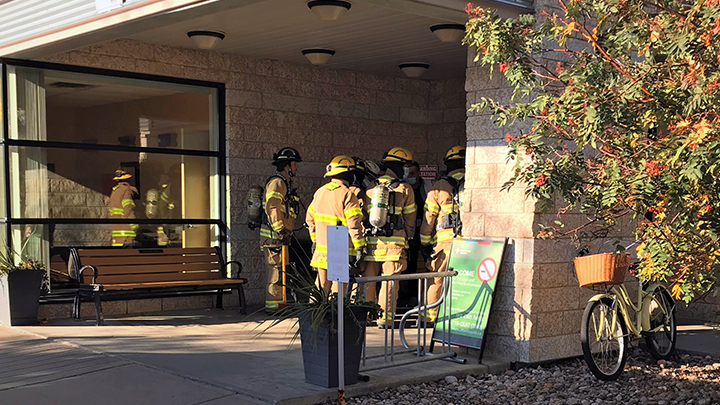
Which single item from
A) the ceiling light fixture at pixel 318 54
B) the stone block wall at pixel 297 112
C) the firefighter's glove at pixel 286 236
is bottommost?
the firefighter's glove at pixel 286 236

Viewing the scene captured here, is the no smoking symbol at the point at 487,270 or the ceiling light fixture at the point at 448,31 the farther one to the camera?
the ceiling light fixture at the point at 448,31

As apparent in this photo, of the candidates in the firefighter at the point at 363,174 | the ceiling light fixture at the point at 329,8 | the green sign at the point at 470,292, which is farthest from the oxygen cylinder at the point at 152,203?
the green sign at the point at 470,292

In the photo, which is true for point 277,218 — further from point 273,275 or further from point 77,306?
point 77,306

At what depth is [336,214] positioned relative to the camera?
9414mm

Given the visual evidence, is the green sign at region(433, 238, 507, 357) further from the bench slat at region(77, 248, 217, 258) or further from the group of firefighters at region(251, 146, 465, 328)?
the bench slat at region(77, 248, 217, 258)

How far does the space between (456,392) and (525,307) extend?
131 cm

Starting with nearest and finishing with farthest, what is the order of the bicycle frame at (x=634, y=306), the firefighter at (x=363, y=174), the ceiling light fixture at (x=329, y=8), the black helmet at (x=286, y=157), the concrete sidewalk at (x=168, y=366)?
the concrete sidewalk at (x=168, y=366)
the bicycle frame at (x=634, y=306)
the ceiling light fixture at (x=329, y=8)
the firefighter at (x=363, y=174)
the black helmet at (x=286, y=157)

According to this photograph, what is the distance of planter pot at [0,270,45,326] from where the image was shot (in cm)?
938

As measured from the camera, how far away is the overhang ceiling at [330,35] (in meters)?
9.02

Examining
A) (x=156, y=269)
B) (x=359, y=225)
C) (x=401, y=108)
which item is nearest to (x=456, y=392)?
(x=359, y=225)

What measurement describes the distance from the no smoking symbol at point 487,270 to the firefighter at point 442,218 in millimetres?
1607

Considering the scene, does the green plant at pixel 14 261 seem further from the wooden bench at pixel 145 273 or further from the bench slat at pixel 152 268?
the bench slat at pixel 152 268

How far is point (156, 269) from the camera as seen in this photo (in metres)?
10.6

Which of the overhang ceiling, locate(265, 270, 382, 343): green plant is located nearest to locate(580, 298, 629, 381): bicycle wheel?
locate(265, 270, 382, 343): green plant
